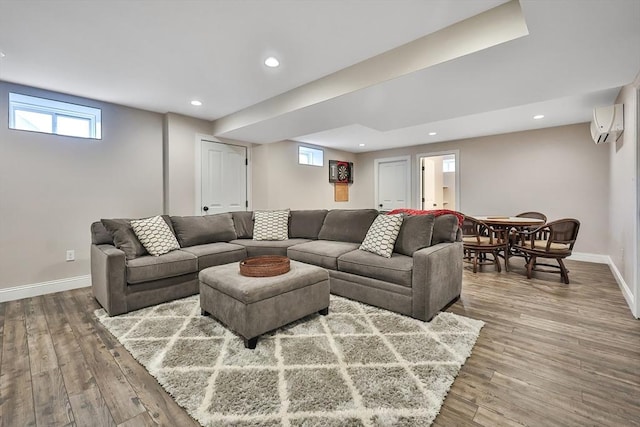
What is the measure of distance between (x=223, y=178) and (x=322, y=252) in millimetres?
2595

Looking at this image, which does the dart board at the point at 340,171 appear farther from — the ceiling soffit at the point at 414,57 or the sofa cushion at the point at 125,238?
the sofa cushion at the point at 125,238

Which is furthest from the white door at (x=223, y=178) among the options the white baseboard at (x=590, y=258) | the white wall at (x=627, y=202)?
the white baseboard at (x=590, y=258)

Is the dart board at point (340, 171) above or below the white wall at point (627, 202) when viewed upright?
above

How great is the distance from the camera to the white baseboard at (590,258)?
4588 millimetres

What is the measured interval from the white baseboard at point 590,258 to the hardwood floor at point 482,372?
2330 millimetres

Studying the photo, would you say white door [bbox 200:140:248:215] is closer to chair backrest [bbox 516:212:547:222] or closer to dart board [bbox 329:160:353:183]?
dart board [bbox 329:160:353:183]

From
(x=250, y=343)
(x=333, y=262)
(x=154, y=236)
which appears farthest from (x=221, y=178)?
(x=250, y=343)

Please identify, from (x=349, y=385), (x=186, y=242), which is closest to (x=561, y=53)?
(x=349, y=385)

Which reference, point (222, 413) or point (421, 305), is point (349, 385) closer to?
point (222, 413)

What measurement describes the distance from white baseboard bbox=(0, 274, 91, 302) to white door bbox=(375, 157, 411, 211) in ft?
20.0

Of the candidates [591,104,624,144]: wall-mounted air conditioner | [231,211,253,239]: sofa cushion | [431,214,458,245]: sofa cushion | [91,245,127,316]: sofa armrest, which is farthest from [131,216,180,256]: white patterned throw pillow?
[591,104,624,144]: wall-mounted air conditioner

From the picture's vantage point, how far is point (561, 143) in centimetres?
494

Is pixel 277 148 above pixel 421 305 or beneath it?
above

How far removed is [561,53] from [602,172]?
3785 millimetres
